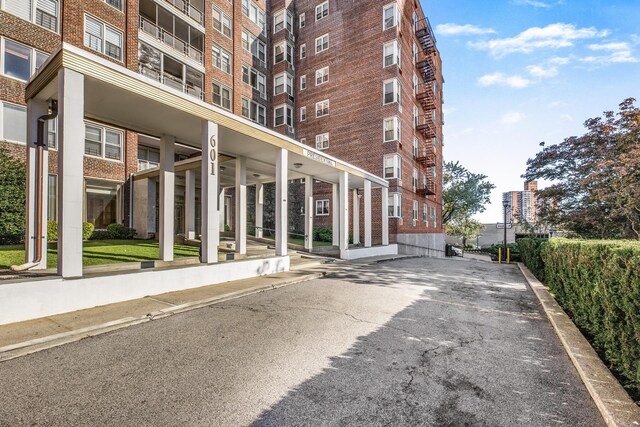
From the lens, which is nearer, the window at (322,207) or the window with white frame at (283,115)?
the window at (322,207)

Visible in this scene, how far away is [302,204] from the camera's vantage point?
2770cm

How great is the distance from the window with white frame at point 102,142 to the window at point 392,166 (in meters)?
17.8

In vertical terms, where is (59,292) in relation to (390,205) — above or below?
below

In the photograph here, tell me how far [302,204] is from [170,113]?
19.3m

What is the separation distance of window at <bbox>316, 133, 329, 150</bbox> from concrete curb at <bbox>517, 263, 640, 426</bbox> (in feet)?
78.7

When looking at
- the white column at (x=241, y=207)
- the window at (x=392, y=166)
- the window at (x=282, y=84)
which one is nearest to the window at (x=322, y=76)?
the window at (x=282, y=84)

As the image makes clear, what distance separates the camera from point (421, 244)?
26.7 m

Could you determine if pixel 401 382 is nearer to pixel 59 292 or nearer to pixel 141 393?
pixel 141 393

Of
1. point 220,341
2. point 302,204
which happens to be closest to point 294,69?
point 302,204

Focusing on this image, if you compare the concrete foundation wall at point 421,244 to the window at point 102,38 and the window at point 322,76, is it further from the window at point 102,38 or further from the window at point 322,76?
the window at point 102,38

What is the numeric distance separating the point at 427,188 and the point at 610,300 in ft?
83.1

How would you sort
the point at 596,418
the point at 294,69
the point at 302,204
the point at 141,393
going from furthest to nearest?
1. the point at 294,69
2. the point at 302,204
3. the point at 141,393
4. the point at 596,418

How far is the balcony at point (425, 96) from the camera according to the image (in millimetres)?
29175

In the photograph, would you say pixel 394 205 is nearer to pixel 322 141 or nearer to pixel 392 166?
pixel 392 166
